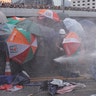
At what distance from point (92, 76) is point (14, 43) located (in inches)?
130

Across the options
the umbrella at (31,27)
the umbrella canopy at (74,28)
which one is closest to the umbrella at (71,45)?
the umbrella canopy at (74,28)

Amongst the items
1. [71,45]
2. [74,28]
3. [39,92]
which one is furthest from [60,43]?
[39,92]

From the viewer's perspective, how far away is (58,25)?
13.5 metres

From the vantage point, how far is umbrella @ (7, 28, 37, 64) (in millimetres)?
11586

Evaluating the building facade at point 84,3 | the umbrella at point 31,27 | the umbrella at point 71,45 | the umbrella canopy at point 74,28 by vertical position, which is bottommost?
the building facade at point 84,3

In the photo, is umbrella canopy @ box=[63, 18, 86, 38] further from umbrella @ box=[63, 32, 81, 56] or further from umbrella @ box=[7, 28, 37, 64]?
umbrella @ box=[7, 28, 37, 64]

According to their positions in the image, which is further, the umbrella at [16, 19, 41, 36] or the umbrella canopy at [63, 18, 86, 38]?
the umbrella canopy at [63, 18, 86, 38]

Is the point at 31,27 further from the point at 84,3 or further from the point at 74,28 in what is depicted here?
the point at 84,3

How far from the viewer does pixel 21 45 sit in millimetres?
11688

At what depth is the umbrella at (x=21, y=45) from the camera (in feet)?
38.0

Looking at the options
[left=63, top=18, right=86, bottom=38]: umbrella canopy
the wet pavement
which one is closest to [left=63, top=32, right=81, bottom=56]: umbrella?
[left=63, top=18, right=86, bottom=38]: umbrella canopy

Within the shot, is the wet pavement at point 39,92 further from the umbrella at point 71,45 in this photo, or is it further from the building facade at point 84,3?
the building facade at point 84,3

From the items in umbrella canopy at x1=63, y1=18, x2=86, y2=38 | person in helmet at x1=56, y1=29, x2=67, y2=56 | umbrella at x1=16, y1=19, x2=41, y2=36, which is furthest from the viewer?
umbrella canopy at x1=63, y1=18, x2=86, y2=38

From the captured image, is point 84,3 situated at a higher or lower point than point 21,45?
lower
